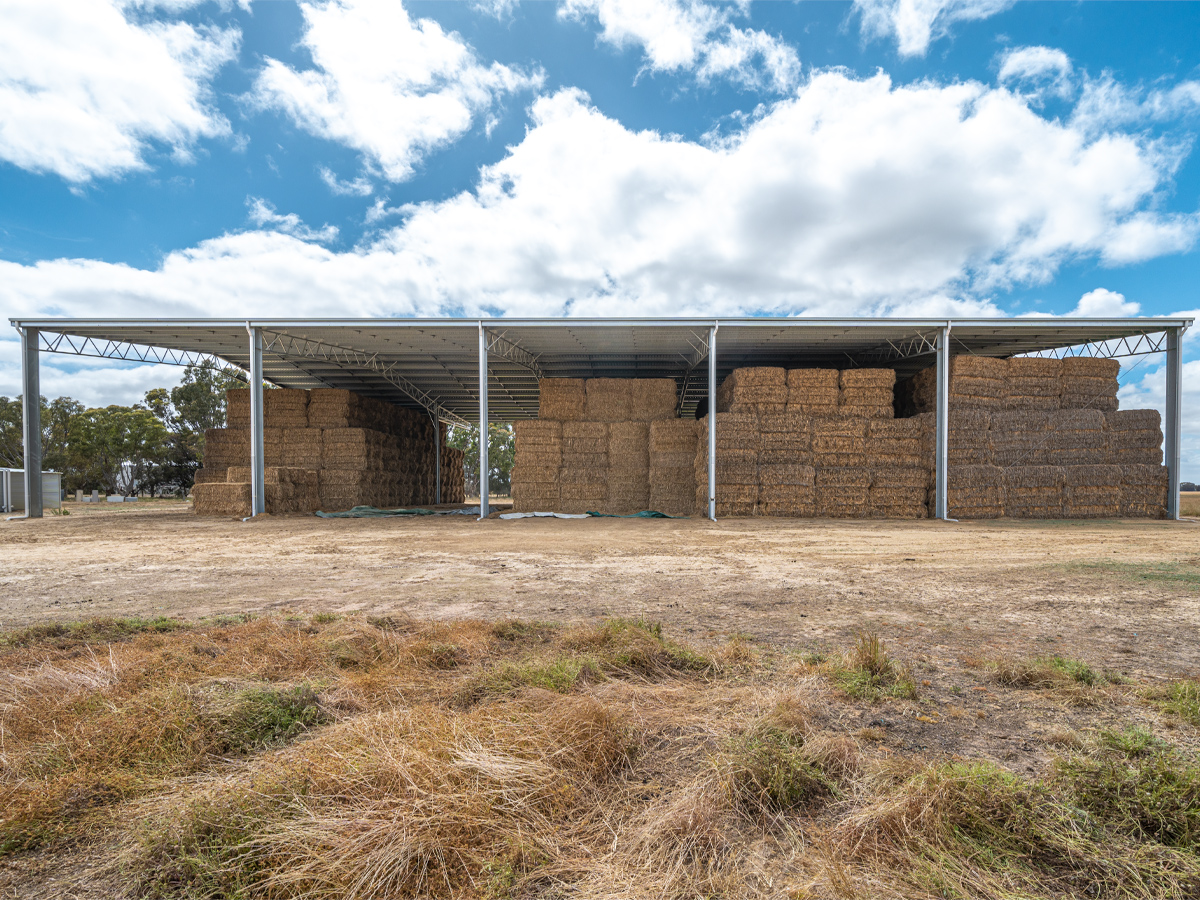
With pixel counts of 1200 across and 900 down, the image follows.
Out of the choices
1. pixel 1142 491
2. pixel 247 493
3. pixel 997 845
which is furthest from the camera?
pixel 247 493

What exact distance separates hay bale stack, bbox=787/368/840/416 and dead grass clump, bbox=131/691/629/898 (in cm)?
1869

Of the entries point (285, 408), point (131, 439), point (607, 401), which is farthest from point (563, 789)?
point (131, 439)

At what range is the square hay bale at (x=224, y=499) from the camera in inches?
813

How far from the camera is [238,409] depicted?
2523cm

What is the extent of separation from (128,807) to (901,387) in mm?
27051

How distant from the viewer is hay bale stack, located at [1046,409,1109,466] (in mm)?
19500

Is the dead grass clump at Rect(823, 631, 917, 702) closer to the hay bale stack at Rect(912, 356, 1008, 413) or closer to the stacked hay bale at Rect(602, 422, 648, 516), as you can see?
the stacked hay bale at Rect(602, 422, 648, 516)

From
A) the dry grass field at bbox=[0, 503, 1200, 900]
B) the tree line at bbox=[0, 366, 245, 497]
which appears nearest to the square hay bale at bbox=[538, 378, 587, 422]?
the dry grass field at bbox=[0, 503, 1200, 900]

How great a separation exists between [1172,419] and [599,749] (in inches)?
1016

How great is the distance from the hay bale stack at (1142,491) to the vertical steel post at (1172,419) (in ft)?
1.21

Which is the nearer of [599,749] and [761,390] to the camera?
[599,749]

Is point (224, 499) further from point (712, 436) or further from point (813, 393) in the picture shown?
point (813, 393)

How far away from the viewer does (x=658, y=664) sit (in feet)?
13.9

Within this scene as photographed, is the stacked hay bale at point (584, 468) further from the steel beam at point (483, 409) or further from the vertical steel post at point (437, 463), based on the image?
the vertical steel post at point (437, 463)
